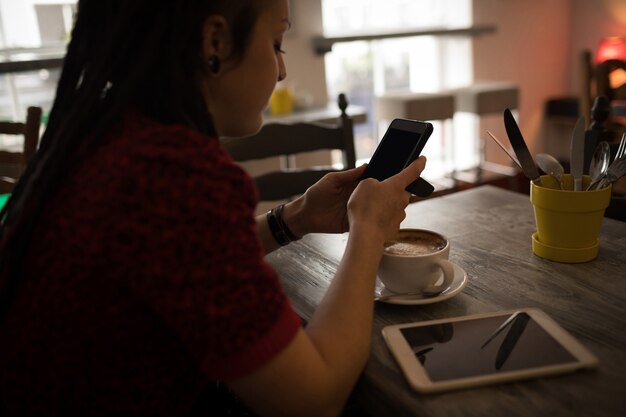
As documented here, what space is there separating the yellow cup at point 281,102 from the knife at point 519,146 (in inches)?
103

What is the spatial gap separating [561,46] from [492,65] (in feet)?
2.74

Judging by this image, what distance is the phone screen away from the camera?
0.93m

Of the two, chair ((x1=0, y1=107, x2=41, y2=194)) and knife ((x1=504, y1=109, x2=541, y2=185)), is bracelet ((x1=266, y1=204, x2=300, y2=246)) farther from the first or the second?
chair ((x1=0, y1=107, x2=41, y2=194))

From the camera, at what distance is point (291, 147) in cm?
175

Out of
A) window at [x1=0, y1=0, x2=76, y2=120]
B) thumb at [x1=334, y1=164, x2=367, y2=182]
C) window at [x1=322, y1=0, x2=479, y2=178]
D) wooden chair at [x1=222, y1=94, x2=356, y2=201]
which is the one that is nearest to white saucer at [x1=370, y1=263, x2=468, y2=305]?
thumb at [x1=334, y1=164, x2=367, y2=182]

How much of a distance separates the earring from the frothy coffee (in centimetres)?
36

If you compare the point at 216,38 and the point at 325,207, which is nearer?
the point at 216,38

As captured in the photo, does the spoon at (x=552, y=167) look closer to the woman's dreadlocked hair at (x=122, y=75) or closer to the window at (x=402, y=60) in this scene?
the woman's dreadlocked hair at (x=122, y=75)

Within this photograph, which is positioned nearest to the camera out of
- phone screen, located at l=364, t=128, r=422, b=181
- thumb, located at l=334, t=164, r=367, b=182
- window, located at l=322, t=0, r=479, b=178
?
phone screen, located at l=364, t=128, r=422, b=181

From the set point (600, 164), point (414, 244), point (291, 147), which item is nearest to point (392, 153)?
A: point (414, 244)

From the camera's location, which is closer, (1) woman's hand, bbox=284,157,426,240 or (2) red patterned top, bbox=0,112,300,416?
(2) red patterned top, bbox=0,112,300,416

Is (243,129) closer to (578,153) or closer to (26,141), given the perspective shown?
(578,153)

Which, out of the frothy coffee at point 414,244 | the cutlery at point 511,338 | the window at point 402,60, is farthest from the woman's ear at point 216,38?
the window at point 402,60

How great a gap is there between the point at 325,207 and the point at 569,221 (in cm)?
41
